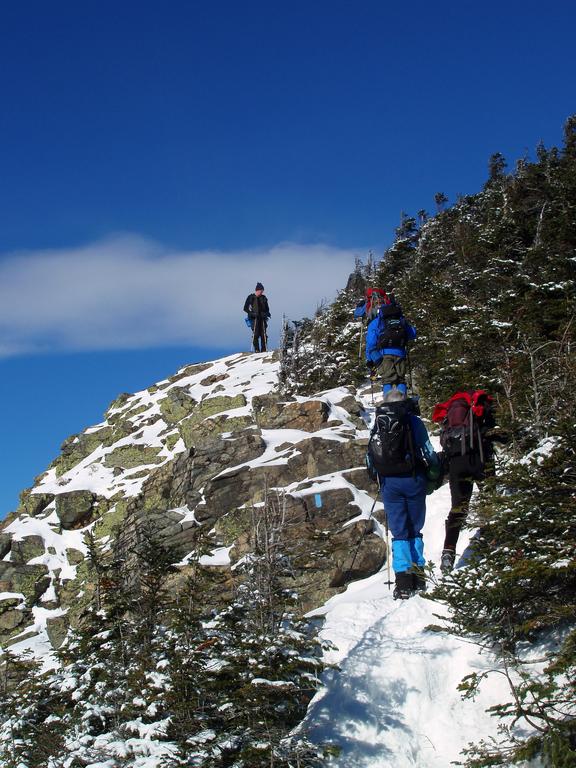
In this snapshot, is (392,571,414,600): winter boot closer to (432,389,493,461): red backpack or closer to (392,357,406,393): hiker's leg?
(432,389,493,461): red backpack

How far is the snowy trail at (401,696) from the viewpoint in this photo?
16.1ft

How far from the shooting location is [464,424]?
7.30 meters

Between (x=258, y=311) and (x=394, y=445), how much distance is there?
1717 centimetres

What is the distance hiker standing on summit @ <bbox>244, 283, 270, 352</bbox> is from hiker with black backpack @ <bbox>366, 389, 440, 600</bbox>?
54.1 ft

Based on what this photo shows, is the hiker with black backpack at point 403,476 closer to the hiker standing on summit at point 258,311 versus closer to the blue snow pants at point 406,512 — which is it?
the blue snow pants at point 406,512

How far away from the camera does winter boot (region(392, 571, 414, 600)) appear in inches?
269

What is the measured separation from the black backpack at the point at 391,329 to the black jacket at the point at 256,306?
1388cm

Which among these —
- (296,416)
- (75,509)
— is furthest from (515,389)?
(75,509)

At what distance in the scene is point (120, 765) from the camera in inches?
179

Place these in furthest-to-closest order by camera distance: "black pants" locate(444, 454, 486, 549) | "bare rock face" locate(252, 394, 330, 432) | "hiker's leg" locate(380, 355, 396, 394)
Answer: "bare rock face" locate(252, 394, 330, 432)
"hiker's leg" locate(380, 355, 396, 394)
"black pants" locate(444, 454, 486, 549)

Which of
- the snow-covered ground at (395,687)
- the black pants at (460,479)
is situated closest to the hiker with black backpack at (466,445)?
the black pants at (460,479)

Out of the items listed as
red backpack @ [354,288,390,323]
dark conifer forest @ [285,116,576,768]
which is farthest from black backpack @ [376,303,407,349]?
dark conifer forest @ [285,116,576,768]

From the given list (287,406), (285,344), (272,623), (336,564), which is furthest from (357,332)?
(272,623)

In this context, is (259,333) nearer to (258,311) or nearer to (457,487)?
(258,311)
